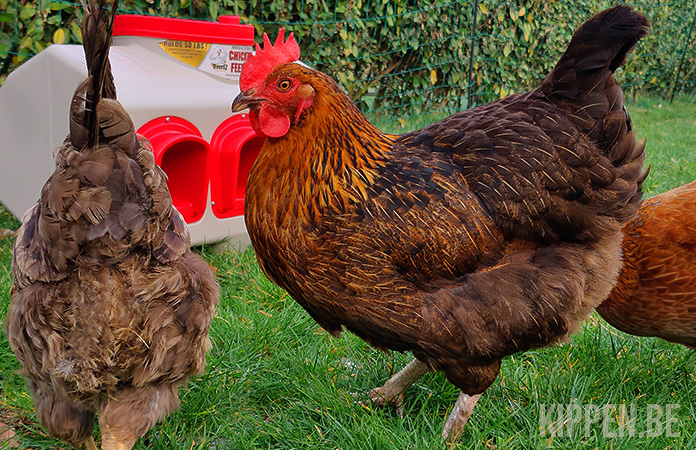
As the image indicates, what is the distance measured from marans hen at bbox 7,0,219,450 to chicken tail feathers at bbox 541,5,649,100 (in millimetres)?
1698

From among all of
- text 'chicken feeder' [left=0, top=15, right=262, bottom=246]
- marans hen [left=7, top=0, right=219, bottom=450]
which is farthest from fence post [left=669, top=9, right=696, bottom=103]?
marans hen [left=7, top=0, right=219, bottom=450]

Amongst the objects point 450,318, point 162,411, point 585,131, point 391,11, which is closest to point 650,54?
point 391,11

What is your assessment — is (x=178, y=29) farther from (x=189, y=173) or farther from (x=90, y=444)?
(x=90, y=444)

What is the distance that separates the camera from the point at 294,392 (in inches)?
95.1

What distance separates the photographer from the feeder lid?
3168 mm

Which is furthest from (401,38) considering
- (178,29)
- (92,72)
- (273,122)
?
(92,72)

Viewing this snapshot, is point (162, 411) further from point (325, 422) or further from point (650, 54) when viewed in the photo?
point (650, 54)

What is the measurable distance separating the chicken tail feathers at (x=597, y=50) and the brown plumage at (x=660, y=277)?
766 millimetres

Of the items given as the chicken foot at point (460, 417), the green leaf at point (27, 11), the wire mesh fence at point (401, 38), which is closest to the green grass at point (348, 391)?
the chicken foot at point (460, 417)

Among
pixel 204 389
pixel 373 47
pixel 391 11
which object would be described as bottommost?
pixel 204 389

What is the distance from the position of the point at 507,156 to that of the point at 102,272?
5.09ft

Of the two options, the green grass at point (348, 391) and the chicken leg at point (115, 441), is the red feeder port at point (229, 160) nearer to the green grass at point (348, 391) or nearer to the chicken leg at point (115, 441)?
the green grass at point (348, 391)

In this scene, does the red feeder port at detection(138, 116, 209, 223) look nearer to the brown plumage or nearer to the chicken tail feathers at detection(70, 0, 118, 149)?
the chicken tail feathers at detection(70, 0, 118, 149)

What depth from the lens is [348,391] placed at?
2498 millimetres
